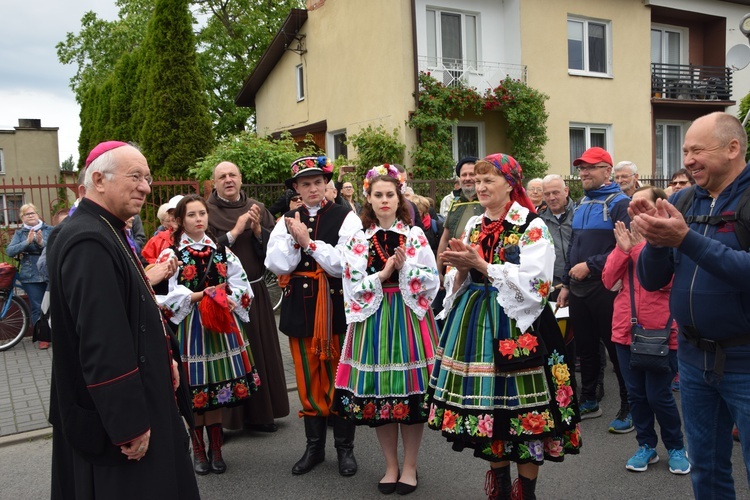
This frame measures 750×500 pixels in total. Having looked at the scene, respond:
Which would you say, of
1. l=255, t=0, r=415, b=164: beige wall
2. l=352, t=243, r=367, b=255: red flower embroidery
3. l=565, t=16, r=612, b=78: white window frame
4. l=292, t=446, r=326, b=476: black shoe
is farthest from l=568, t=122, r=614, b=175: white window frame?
l=292, t=446, r=326, b=476: black shoe

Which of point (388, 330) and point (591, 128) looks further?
point (591, 128)

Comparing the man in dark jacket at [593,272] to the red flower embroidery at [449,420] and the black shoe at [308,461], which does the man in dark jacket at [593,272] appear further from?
the black shoe at [308,461]

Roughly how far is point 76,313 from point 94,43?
3251 cm

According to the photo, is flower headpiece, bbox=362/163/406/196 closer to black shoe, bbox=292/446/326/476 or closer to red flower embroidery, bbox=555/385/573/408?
red flower embroidery, bbox=555/385/573/408

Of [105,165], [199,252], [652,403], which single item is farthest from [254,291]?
[652,403]

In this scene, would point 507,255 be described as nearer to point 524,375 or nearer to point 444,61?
point 524,375

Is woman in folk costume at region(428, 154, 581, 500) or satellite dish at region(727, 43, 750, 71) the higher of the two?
satellite dish at region(727, 43, 750, 71)

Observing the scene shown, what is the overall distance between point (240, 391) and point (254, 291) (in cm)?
92

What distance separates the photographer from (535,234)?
10.9 feet

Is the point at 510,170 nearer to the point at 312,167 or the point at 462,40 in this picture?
the point at 312,167

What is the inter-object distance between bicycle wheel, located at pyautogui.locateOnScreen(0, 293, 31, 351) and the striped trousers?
604cm

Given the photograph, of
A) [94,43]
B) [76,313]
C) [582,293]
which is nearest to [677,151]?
[582,293]

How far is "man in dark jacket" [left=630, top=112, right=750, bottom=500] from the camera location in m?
2.54

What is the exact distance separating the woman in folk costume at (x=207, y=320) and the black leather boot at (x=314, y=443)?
0.52m
